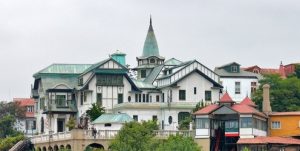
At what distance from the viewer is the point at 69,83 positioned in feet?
384

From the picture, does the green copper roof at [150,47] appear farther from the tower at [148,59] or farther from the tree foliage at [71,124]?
the tree foliage at [71,124]

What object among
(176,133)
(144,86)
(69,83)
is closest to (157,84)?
(144,86)

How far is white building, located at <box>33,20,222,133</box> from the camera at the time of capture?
371 ft

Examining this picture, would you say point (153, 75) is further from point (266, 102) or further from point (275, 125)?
point (275, 125)

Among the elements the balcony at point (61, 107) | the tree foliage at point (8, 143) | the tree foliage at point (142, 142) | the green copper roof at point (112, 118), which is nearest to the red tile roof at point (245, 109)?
the tree foliage at point (142, 142)

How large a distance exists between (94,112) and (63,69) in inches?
369

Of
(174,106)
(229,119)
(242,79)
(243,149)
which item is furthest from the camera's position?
(242,79)

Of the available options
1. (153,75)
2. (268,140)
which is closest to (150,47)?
(153,75)

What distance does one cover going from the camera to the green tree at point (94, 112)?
110688 mm

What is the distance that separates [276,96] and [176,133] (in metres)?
19.0

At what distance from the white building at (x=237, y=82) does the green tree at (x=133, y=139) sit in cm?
2968

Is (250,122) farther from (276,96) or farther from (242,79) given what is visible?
(242,79)

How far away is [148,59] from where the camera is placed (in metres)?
126

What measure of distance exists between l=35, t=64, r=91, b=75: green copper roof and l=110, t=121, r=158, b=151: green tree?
2233cm
